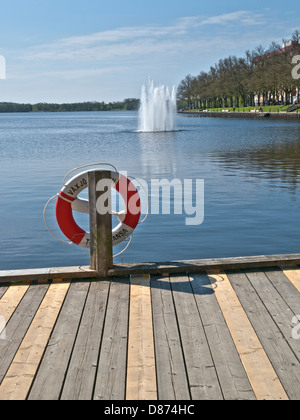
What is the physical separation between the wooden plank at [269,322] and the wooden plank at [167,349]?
0.53 meters

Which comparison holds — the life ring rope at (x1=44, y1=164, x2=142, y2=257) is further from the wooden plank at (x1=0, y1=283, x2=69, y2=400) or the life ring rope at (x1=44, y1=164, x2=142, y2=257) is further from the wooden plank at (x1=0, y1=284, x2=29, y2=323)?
the wooden plank at (x1=0, y1=283, x2=69, y2=400)

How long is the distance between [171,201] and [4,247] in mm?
4639

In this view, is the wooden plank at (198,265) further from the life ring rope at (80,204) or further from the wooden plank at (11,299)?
the wooden plank at (11,299)

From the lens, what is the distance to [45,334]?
3.50m

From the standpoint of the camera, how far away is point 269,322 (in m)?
3.63

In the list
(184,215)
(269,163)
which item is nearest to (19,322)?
(184,215)

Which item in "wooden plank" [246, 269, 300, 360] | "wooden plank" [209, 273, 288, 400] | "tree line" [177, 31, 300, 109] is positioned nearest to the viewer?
A: "wooden plank" [209, 273, 288, 400]

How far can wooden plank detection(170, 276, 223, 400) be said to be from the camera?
2.80 m

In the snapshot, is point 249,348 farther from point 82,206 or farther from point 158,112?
point 158,112

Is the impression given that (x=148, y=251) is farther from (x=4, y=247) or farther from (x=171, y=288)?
(x=171, y=288)

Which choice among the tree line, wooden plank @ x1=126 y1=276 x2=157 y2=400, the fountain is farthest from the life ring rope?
the tree line

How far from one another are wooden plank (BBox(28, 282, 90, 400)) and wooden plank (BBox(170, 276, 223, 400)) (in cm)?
71
